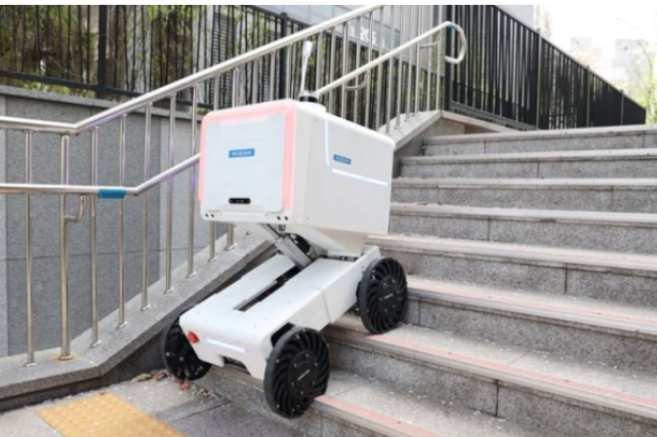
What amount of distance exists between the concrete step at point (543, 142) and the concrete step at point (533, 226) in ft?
2.99

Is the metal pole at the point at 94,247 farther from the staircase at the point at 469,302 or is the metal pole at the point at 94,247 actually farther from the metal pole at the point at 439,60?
the metal pole at the point at 439,60

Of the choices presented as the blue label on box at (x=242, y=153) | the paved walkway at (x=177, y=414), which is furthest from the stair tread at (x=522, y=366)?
the blue label on box at (x=242, y=153)

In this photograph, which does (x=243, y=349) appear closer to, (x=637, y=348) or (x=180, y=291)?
(x=180, y=291)

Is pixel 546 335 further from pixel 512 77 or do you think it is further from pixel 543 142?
pixel 512 77

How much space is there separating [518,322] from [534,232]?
0.71 meters

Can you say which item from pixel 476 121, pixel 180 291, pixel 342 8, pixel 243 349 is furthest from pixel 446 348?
pixel 342 8

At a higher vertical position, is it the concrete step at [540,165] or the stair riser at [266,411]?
the concrete step at [540,165]

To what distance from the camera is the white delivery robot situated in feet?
5.34

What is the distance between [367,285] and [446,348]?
14.4 inches

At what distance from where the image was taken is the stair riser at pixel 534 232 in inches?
87.0

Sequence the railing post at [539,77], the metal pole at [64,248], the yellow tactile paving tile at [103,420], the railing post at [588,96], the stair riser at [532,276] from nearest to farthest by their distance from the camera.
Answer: the yellow tactile paving tile at [103,420]
the stair riser at [532,276]
the metal pole at [64,248]
the railing post at [539,77]
the railing post at [588,96]

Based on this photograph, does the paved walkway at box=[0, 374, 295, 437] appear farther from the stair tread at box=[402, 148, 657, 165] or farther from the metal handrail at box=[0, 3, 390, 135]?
the stair tread at box=[402, 148, 657, 165]

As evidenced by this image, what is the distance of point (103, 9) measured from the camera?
3557 millimetres

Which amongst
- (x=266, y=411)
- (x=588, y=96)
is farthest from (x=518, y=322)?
(x=588, y=96)
